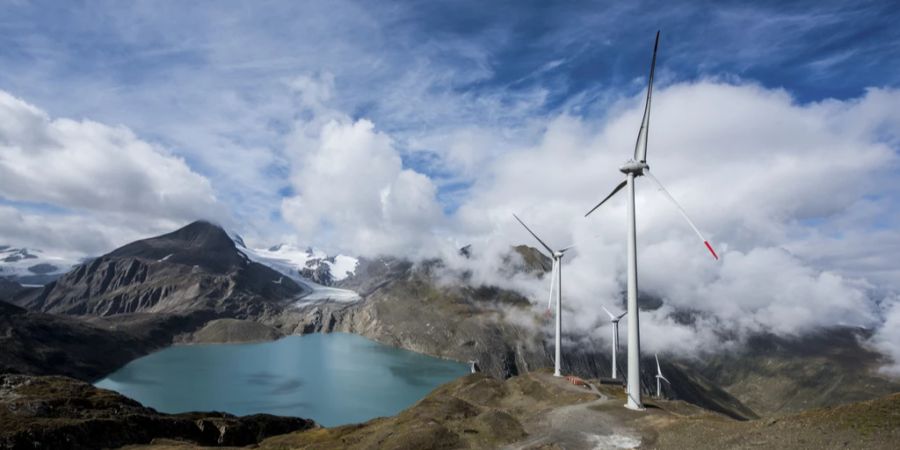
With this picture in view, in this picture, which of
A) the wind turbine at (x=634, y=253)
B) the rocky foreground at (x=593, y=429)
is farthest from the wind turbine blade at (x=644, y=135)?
the rocky foreground at (x=593, y=429)

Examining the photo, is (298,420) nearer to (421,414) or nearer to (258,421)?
(258,421)

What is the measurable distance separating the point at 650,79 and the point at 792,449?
34.6 metres

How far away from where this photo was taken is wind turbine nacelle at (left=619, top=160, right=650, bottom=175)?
56.7 metres

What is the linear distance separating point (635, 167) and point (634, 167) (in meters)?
0.11

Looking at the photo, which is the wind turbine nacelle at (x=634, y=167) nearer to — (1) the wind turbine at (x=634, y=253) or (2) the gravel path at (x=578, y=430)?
(1) the wind turbine at (x=634, y=253)

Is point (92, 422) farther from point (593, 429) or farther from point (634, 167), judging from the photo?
point (634, 167)

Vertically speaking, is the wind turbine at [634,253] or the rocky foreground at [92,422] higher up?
the wind turbine at [634,253]

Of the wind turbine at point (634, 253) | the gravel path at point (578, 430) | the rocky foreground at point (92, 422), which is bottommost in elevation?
the rocky foreground at point (92, 422)

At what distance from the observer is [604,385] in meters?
103

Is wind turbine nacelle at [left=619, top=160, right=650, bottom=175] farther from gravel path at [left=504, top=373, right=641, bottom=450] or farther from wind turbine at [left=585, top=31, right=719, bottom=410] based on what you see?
gravel path at [left=504, top=373, right=641, bottom=450]

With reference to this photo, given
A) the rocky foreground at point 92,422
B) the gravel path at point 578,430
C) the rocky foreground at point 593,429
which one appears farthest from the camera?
the rocky foreground at point 92,422

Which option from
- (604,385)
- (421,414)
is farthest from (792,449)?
(604,385)

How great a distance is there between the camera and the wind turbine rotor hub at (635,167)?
5666cm

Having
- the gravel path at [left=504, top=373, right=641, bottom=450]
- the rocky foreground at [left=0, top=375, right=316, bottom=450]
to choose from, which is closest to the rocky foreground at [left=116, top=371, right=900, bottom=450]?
the gravel path at [left=504, top=373, right=641, bottom=450]
